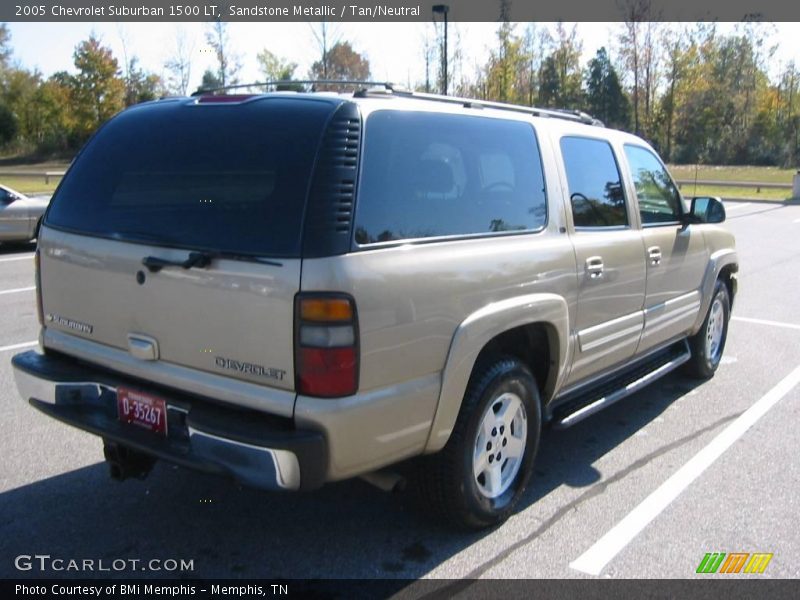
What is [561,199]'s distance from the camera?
4.07 m

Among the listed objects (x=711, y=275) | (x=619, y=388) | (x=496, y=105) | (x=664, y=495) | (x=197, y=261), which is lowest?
(x=664, y=495)

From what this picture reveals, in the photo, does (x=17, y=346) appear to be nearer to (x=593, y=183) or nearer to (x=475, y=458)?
(x=475, y=458)

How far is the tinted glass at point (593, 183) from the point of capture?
4.24 m

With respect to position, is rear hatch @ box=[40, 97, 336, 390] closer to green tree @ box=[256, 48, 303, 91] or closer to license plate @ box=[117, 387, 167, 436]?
license plate @ box=[117, 387, 167, 436]

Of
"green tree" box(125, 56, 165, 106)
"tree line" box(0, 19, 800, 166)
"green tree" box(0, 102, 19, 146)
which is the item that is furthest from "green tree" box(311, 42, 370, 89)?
"green tree" box(0, 102, 19, 146)

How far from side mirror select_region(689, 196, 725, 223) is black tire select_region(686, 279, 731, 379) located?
616 mm

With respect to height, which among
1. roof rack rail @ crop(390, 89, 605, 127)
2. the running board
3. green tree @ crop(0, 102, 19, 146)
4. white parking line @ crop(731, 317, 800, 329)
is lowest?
white parking line @ crop(731, 317, 800, 329)

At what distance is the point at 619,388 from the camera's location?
4.67 m

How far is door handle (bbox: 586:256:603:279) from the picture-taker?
411cm

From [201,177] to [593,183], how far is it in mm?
2381

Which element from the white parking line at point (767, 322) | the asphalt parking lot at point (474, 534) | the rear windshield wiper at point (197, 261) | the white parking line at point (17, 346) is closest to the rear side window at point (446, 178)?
the rear windshield wiper at point (197, 261)

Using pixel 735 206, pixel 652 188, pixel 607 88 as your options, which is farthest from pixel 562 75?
pixel 652 188

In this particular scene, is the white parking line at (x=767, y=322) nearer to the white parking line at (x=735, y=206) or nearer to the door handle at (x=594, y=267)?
the door handle at (x=594, y=267)

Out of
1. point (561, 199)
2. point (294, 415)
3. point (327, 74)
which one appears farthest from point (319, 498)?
point (327, 74)
